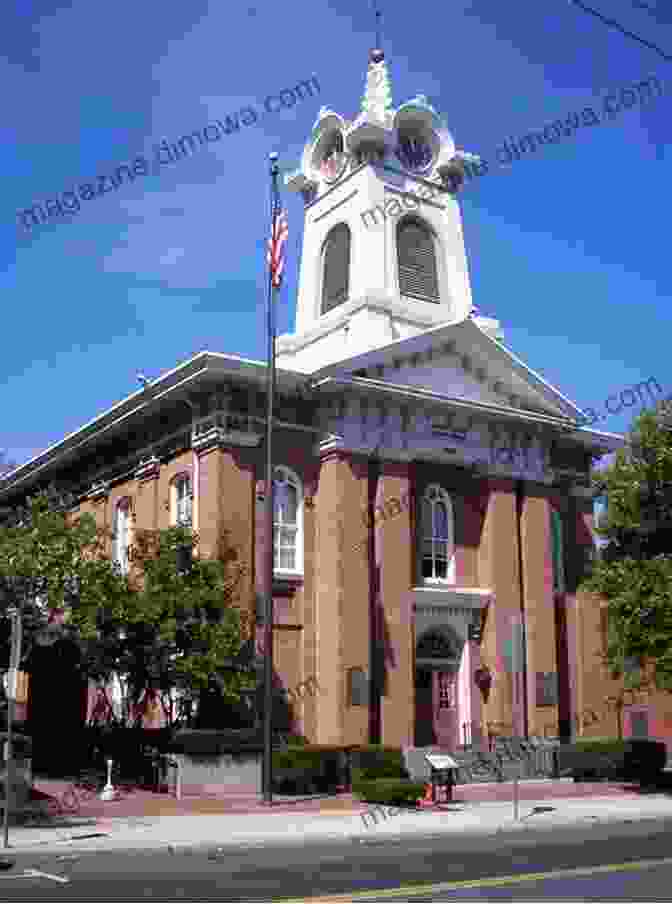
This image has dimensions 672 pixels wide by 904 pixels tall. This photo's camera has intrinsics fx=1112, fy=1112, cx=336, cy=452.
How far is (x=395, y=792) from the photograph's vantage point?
22375mm

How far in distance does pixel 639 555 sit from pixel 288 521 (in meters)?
9.49

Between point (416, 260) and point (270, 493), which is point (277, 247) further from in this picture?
point (416, 260)

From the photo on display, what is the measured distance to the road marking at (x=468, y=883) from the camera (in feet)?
37.5

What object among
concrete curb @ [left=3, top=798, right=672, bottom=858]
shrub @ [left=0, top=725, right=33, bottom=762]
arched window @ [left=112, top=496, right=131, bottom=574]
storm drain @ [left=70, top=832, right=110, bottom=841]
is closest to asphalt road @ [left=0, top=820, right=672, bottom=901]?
concrete curb @ [left=3, top=798, right=672, bottom=858]

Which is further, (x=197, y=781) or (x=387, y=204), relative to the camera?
(x=387, y=204)

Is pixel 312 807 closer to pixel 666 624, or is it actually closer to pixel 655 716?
pixel 666 624

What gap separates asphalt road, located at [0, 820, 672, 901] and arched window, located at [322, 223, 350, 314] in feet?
73.2

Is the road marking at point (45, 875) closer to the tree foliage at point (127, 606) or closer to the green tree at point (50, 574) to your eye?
the green tree at point (50, 574)

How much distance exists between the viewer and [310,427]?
102 ft

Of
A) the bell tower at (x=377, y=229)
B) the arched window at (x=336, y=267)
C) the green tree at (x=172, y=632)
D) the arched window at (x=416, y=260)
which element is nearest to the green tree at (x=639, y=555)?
the green tree at (x=172, y=632)

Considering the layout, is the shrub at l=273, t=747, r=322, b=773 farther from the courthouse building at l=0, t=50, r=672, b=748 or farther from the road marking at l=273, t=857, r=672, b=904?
the road marking at l=273, t=857, r=672, b=904

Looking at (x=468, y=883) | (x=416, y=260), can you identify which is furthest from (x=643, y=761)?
(x=468, y=883)

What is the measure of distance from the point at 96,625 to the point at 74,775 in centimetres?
435

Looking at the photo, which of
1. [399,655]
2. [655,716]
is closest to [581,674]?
[655,716]
